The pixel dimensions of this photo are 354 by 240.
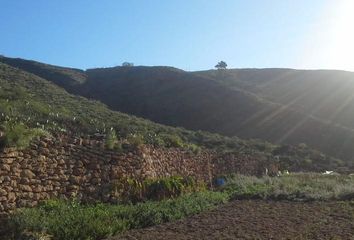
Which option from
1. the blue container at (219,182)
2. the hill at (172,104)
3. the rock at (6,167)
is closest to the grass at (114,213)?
the rock at (6,167)

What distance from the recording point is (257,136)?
4438 centimetres

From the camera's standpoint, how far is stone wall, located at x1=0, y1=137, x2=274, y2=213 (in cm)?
1223

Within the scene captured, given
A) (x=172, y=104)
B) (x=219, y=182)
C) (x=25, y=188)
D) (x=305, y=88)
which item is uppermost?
(x=305, y=88)

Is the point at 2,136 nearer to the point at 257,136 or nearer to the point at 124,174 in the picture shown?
the point at 124,174

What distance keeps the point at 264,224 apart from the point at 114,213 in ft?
11.2

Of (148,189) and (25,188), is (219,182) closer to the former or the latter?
(148,189)

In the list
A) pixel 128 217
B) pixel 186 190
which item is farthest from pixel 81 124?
pixel 128 217

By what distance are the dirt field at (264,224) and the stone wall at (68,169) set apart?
2722mm

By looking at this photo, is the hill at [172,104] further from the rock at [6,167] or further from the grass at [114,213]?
the rock at [6,167]

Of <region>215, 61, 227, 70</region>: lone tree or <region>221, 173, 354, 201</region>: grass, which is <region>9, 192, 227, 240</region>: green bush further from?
<region>215, 61, 227, 70</region>: lone tree

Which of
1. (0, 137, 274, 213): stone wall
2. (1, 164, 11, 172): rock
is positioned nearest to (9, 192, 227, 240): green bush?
(0, 137, 274, 213): stone wall

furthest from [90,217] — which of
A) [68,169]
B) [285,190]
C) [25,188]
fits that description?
[285,190]

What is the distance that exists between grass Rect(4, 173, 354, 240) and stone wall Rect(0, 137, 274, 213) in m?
0.42

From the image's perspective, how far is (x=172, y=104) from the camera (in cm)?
5247
